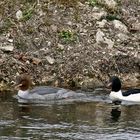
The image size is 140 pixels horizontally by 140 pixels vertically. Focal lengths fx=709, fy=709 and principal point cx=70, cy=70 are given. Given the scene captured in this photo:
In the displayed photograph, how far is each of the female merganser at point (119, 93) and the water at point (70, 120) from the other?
38 centimetres

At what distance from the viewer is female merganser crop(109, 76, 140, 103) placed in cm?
1722

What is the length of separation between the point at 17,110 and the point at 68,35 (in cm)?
494

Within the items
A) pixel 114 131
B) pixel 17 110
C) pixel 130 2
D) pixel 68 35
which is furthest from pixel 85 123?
pixel 130 2

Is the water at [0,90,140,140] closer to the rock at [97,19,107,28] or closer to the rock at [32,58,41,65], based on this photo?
the rock at [32,58,41,65]

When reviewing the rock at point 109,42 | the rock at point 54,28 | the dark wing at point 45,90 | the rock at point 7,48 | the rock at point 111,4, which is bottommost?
the dark wing at point 45,90

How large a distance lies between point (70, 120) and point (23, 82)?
345 centimetres

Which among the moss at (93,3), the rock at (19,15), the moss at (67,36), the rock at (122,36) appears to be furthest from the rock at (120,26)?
the rock at (19,15)

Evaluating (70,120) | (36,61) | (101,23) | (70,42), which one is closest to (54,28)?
(70,42)

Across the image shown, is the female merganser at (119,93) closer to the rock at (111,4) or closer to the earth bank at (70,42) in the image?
the earth bank at (70,42)

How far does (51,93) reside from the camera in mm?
16984

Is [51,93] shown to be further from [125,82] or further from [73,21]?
[73,21]

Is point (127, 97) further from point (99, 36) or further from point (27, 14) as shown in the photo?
point (27, 14)

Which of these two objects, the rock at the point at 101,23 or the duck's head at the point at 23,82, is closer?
the duck's head at the point at 23,82

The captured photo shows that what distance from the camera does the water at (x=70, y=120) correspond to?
1317cm
